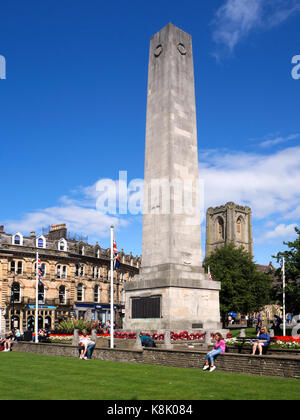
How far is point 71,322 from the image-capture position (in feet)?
123

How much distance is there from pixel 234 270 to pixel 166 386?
54.9m

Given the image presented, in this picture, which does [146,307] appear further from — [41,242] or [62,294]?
[41,242]

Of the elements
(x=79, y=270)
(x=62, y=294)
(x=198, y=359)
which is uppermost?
(x=79, y=270)

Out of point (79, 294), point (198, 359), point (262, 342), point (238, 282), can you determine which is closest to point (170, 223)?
point (262, 342)

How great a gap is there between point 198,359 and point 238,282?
47719 mm

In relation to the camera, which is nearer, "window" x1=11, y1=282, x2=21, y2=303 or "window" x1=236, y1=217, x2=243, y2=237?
"window" x1=11, y1=282, x2=21, y2=303

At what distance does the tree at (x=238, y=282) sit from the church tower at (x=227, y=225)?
69097mm

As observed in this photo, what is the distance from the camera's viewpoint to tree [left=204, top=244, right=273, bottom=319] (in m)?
62.2

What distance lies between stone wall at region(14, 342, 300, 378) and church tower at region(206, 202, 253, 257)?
4757 inches

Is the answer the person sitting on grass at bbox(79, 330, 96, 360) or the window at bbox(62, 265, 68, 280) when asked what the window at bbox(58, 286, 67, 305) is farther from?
the person sitting on grass at bbox(79, 330, 96, 360)

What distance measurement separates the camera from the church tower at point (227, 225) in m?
142

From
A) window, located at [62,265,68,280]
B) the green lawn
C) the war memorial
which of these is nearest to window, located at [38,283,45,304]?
window, located at [62,265,68,280]

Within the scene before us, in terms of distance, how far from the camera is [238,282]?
63.2m
